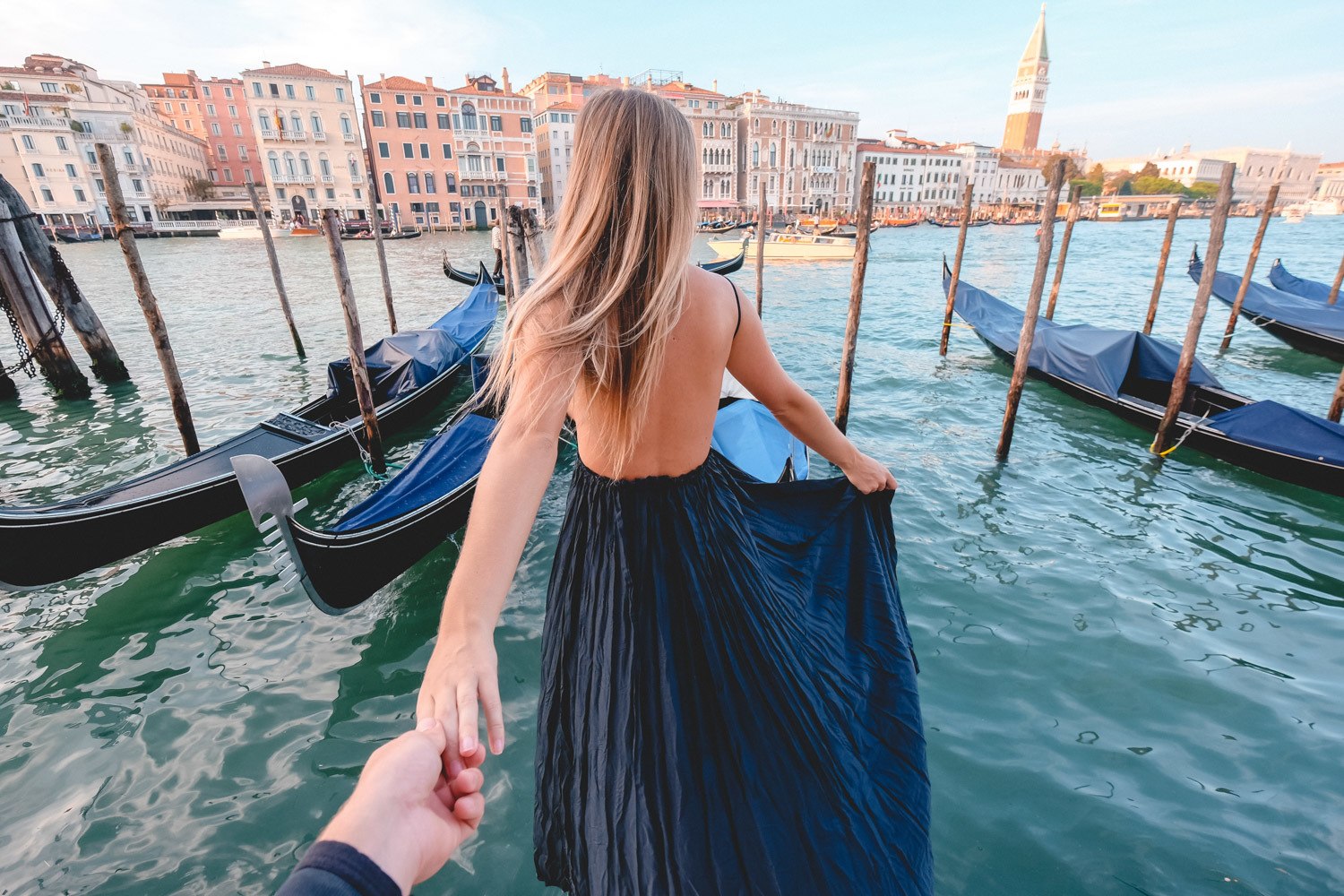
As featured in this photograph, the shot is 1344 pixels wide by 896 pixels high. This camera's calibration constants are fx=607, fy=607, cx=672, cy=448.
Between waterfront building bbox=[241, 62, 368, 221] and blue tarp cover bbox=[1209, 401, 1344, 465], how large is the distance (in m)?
42.6

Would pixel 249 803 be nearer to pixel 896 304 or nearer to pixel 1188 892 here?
pixel 1188 892

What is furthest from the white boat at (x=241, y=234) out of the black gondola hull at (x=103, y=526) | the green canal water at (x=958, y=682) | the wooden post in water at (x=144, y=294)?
the black gondola hull at (x=103, y=526)

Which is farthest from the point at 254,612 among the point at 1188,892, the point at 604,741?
the point at 1188,892

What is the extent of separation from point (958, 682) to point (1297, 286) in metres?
13.0

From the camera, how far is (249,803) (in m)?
2.35

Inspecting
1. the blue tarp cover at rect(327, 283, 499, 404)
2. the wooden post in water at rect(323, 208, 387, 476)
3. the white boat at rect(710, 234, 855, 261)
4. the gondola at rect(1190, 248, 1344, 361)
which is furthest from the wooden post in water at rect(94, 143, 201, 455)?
the white boat at rect(710, 234, 855, 261)

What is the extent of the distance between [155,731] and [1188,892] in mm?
4041

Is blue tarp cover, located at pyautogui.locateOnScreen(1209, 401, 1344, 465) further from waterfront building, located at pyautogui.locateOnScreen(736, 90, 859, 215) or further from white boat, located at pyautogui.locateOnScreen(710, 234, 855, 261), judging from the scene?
waterfront building, located at pyautogui.locateOnScreen(736, 90, 859, 215)

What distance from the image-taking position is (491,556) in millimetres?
805

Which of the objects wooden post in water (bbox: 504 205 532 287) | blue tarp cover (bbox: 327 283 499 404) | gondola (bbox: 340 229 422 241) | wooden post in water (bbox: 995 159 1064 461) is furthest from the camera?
gondola (bbox: 340 229 422 241)

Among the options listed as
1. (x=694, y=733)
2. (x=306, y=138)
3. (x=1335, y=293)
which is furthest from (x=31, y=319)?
(x=306, y=138)

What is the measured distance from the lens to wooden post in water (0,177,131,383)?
6648 millimetres

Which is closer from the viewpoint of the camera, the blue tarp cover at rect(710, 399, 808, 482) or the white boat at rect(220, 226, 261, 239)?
the blue tarp cover at rect(710, 399, 808, 482)

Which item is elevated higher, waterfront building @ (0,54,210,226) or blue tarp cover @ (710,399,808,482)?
waterfront building @ (0,54,210,226)
